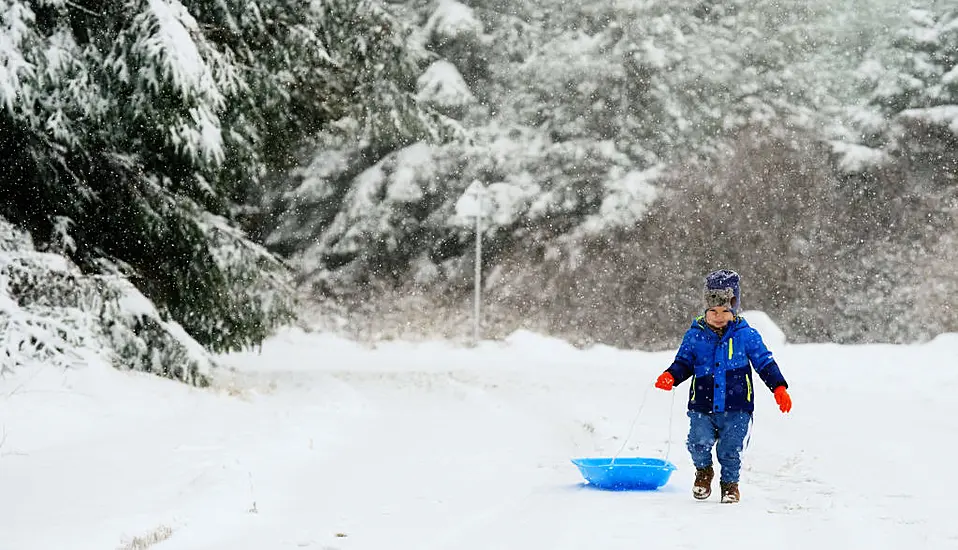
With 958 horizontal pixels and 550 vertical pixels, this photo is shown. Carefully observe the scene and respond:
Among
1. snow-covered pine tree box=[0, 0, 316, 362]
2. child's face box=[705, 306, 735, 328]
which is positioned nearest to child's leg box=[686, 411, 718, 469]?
child's face box=[705, 306, 735, 328]

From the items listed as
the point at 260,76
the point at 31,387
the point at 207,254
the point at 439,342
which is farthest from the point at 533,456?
the point at 439,342

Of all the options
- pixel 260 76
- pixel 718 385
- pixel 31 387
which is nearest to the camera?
pixel 718 385

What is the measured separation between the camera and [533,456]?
8.41 metres

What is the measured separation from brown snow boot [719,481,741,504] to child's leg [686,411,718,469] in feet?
0.69

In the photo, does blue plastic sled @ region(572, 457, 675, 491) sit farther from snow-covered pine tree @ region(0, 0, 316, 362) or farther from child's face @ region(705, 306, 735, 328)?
snow-covered pine tree @ region(0, 0, 316, 362)

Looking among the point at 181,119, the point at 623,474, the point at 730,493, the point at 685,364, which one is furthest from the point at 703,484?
the point at 181,119

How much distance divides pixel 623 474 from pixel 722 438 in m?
0.66

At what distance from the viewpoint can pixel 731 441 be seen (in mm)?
6676

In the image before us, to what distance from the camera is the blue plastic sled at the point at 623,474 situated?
6.77 m

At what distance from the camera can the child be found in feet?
21.9

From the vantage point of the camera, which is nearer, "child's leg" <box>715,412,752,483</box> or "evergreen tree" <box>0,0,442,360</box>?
"child's leg" <box>715,412,752,483</box>

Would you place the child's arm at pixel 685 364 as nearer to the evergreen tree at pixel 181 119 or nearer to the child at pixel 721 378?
the child at pixel 721 378

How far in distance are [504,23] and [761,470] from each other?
23.5 meters

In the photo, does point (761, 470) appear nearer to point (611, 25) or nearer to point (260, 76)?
point (260, 76)
